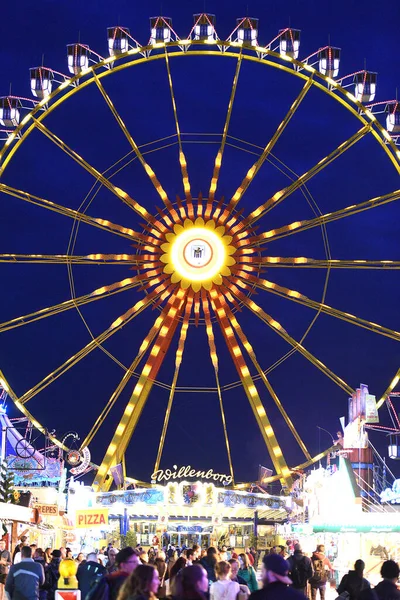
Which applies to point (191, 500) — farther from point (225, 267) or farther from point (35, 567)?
point (35, 567)

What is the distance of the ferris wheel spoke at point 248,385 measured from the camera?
33.4 metres

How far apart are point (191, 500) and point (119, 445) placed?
10.7m

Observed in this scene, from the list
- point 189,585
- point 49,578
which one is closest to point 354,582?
point 189,585

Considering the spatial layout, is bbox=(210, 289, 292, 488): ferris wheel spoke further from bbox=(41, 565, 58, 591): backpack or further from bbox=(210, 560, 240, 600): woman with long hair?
bbox=(210, 560, 240, 600): woman with long hair

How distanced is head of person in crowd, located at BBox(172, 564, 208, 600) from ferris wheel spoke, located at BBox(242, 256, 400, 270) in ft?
86.4

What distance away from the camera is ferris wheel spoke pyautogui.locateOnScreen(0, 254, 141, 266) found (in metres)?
32.1

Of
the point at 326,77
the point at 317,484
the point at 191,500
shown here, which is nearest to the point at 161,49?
the point at 326,77

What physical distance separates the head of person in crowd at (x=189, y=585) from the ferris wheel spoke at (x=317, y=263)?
26.3 meters

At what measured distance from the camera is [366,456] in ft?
131

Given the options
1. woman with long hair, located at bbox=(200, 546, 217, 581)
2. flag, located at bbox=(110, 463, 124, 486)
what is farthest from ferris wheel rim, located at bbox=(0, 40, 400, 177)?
woman with long hair, located at bbox=(200, 546, 217, 581)

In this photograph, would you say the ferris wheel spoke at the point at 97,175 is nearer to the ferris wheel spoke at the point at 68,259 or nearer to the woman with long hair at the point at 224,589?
the ferris wheel spoke at the point at 68,259

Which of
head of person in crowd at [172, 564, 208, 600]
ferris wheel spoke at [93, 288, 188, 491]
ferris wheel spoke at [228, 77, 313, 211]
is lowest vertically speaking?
head of person in crowd at [172, 564, 208, 600]

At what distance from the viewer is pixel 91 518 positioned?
72.5ft

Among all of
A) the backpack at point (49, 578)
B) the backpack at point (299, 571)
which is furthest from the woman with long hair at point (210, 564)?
the backpack at point (299, 571)
